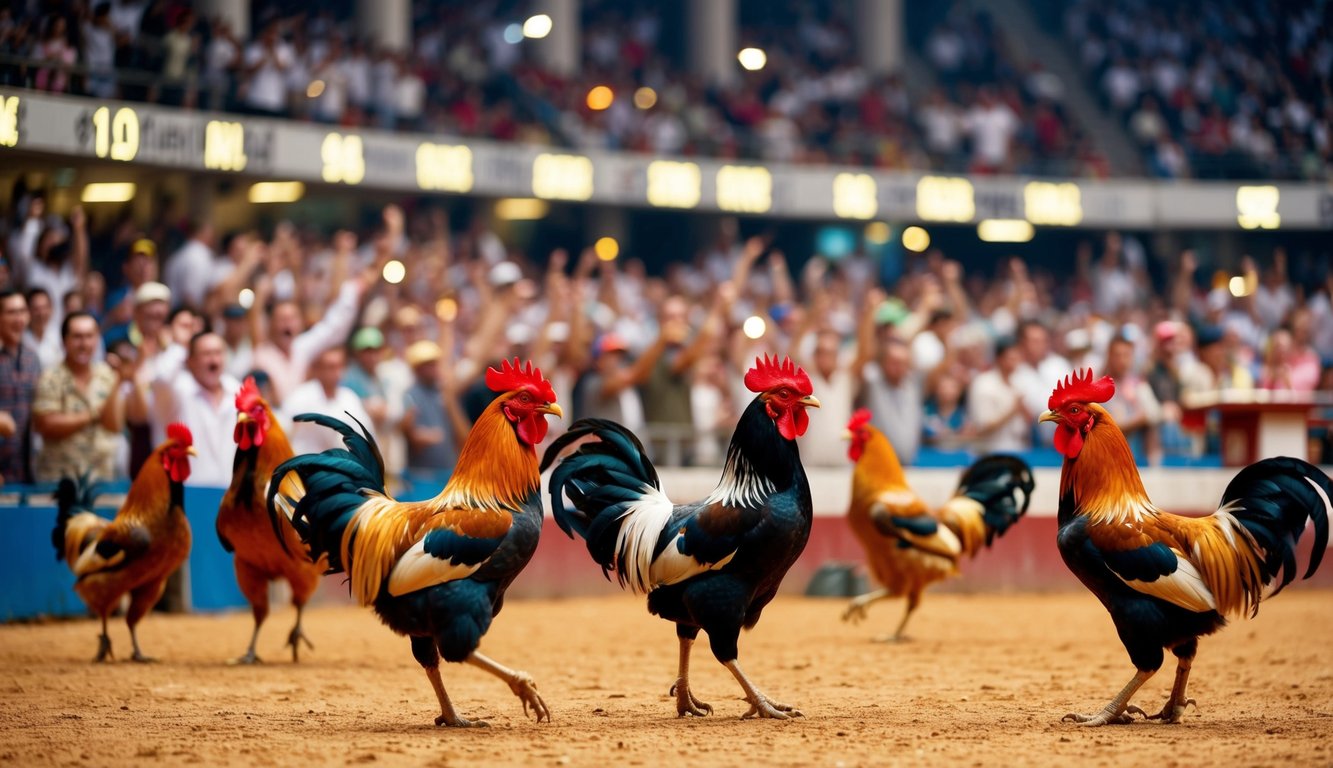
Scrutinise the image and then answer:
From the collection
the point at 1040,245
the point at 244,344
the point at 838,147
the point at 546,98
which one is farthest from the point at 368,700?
the point at 1040,245

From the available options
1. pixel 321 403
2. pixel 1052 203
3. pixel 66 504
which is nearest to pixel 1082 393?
pixel 66 504

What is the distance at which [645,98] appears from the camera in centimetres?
2639

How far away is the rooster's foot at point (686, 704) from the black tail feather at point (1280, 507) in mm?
2530

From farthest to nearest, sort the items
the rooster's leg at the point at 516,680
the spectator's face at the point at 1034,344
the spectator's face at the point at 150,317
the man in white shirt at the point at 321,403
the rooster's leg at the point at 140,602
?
the spectator's face at the point at 1034,344 < the spectator's face at the point at 150,317 < the man in white shirt at the point at 321,403 < the rooster's leg at the point at 140,602 < the rooster's leg at the point at 516,680

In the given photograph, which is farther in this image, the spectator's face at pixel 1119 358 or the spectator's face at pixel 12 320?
the spectator's face at pixel 1119 358

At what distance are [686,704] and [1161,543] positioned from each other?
2.27 m

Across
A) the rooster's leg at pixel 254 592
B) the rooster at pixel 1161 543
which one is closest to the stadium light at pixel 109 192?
the rooster's leg at pixel 254 592

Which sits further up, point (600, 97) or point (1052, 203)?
point (600, 97)

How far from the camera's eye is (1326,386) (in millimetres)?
16375

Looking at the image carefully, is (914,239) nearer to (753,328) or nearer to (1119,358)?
(753,328)

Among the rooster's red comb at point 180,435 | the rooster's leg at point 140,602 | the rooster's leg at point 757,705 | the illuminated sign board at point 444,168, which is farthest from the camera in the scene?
the illuminated sign board at point 444,168

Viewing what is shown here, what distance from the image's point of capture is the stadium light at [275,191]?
2316 centimetres

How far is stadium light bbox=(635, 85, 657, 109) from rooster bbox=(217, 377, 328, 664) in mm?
17616

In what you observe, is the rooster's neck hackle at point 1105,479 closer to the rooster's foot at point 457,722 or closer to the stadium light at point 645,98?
the rooster's foot at point 457,722
